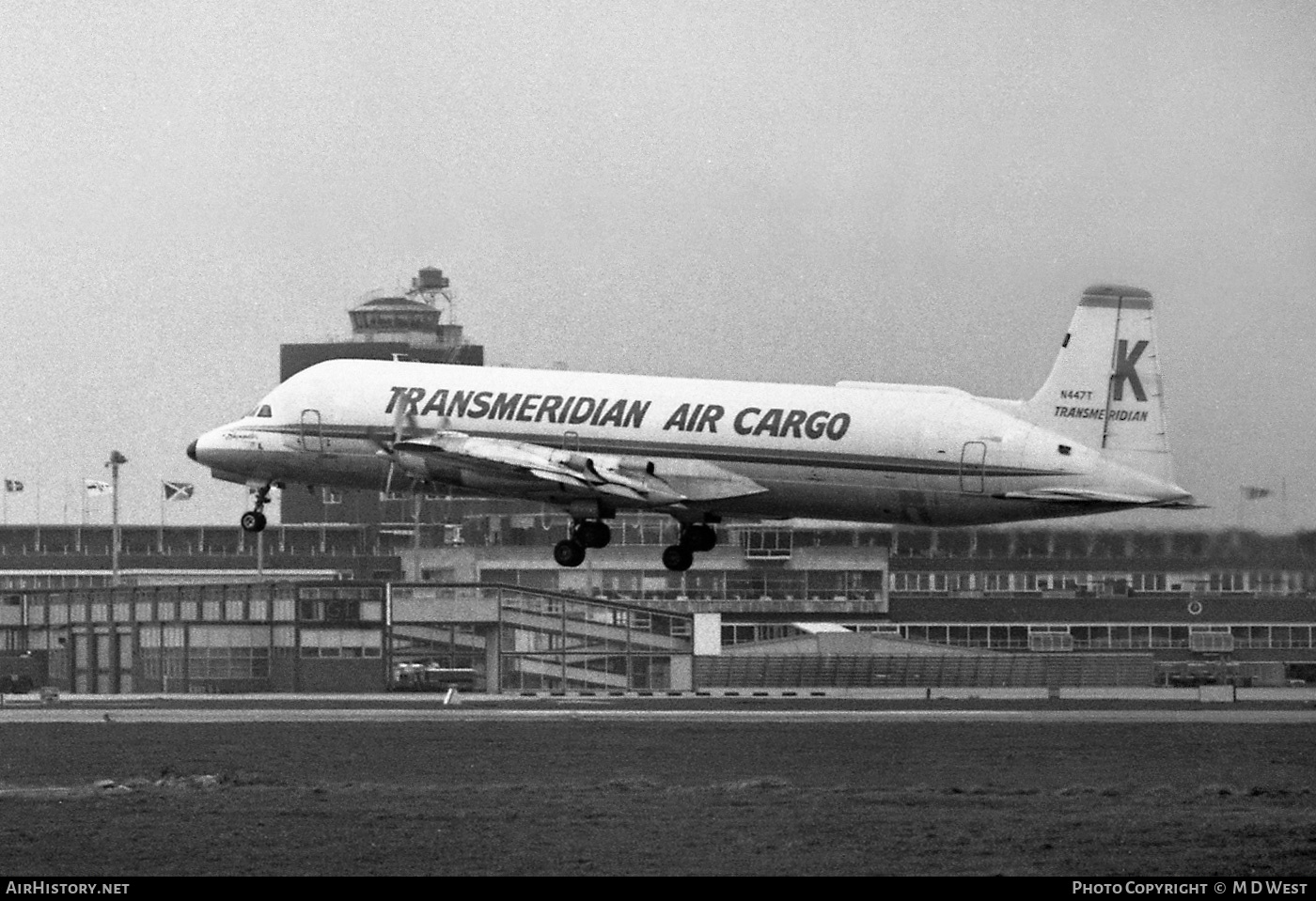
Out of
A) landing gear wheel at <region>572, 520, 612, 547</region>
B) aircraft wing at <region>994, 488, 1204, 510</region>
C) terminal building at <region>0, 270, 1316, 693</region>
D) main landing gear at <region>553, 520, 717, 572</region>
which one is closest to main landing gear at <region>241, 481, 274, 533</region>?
main landing gear at <region>553, 520, 717, 572</region>

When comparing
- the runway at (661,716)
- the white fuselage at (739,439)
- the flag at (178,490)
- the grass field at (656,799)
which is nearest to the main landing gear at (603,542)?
the white fuselage at (739,439)

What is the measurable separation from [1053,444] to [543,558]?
290 feet

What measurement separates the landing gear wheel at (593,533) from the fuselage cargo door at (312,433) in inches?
372

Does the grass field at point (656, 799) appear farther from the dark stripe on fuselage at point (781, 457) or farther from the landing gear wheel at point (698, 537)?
the dark stripe on fuselage at point (781, 457)

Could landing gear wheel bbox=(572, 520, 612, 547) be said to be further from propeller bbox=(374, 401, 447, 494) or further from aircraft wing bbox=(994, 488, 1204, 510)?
aircraft wing bbox=(994, 488, 1204, 510)

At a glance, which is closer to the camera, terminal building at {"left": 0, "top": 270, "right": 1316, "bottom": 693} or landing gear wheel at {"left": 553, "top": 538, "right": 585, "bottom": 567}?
landing gear wheel at {"left": 553, "top": 538, "right": 585, "bottom": 567}

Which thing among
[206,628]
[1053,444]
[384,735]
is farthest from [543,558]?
[1053,444]

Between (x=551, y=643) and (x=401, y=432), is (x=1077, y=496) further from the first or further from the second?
(x=551, y=643)

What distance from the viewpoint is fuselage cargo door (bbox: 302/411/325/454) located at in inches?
3273

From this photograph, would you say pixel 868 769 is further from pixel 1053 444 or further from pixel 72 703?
pixel 72 703

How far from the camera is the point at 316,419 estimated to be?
83.1 meters

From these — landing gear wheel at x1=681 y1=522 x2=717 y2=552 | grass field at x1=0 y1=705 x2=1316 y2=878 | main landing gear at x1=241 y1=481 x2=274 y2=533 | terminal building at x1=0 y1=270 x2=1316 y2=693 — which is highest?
main landing gear at x1=241 y1=481 x2=274 y2=533

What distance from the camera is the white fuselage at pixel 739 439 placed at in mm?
74250

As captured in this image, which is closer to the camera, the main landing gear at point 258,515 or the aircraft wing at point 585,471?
the aircraft wing at point 585,471
